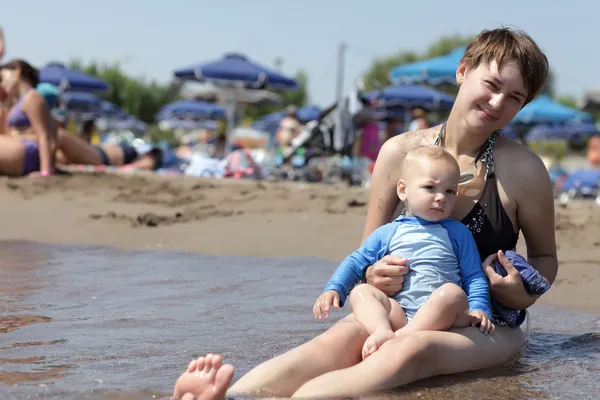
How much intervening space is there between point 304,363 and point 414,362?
1.18 feet

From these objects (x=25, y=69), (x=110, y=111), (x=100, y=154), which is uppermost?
(x=25, y=69)

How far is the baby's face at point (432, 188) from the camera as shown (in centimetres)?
291

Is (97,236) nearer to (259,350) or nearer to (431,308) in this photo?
(259,350)

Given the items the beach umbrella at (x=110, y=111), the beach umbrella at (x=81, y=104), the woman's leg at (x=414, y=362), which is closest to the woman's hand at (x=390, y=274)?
the woman's leg at (x=414, y=362)

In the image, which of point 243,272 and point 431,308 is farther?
point 243,272

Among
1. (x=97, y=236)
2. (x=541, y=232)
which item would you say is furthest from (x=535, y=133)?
(x=541, y=232)

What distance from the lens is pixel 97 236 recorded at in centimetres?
666

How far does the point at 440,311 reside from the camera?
9.08 ft

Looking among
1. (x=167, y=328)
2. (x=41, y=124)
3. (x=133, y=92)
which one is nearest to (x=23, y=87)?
(x=41, y=124)

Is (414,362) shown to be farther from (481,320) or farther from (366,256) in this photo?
Result: (366,256)

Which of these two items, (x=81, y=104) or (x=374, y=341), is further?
(x=81, y=104)

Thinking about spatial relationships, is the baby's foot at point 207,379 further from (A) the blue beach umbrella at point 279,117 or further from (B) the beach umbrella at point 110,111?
(B) the beach umbrella at point 110,111

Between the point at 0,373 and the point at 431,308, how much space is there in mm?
1441

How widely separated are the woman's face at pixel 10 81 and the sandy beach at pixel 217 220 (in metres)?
1.37
